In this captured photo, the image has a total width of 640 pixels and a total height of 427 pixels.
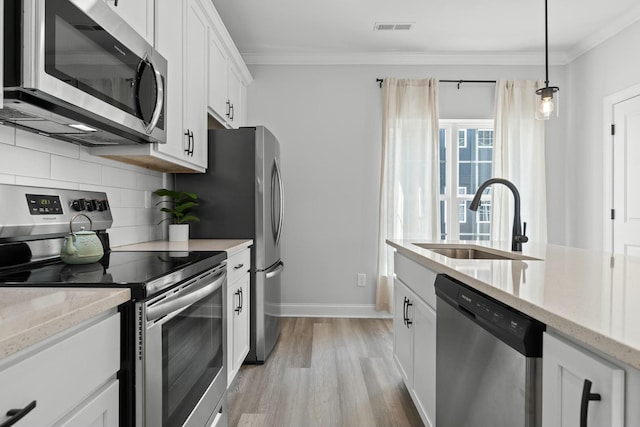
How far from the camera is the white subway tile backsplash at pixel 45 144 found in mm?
1557

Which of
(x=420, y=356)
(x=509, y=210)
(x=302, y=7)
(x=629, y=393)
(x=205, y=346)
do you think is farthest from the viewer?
(x=509, y=210)

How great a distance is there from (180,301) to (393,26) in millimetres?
3160

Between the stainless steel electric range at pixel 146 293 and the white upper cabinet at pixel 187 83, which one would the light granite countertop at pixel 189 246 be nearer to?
the stainless steel electric range at pixel 146 293

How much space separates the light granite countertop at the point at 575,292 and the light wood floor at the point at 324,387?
3.38ft

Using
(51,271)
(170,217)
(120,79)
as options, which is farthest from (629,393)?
(170,217)

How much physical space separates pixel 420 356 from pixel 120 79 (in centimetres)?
177

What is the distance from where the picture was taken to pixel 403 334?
2.38 m

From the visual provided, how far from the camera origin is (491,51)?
4219mm

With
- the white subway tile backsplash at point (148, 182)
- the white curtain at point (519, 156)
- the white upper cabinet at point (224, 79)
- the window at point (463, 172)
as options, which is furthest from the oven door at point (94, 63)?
the white curtain at point (519, 156)

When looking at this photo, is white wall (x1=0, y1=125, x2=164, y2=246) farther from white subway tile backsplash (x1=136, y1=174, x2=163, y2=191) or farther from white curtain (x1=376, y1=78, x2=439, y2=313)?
white curtain (x1=376, y1=78, x2=439, y2=313)

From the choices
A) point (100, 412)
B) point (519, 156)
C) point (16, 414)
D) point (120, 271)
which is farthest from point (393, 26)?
point (16, 414)

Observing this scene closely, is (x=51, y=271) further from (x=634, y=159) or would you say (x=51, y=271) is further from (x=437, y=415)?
(x=634, y=159)

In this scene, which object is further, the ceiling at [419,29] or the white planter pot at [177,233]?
the ceiling at [419,29]

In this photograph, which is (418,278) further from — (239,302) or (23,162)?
(23,162)
